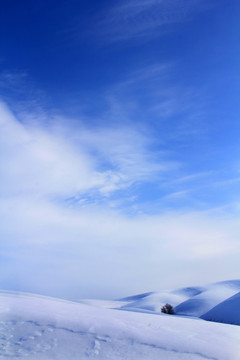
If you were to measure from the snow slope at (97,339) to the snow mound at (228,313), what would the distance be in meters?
27.7

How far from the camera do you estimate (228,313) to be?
32.8 meters

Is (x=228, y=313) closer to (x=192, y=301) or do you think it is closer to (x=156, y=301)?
(x=192, y=301)

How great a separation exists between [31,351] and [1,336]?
826mm

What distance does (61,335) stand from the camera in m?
5.73

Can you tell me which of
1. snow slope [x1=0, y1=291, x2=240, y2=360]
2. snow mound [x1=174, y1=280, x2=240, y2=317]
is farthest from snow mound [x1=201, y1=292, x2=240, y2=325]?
snow slope [x1=0, y1=291, x2=240, y2=360]

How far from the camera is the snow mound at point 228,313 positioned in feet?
103

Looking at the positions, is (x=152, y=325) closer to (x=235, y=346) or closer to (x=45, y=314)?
(x=235, y=346)

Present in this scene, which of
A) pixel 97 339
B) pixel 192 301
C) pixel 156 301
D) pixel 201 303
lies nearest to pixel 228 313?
pixel 201 303

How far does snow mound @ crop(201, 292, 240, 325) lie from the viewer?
31.3 m

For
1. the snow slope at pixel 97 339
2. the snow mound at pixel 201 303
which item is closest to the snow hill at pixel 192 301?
the snow mound at pixel 201 303

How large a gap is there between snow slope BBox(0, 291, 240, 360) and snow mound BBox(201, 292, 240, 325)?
27.7 meters

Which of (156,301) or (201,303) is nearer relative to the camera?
(201,303)

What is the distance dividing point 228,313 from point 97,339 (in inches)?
1258

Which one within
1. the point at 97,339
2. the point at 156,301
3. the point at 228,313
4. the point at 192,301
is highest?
the point at 156,301
